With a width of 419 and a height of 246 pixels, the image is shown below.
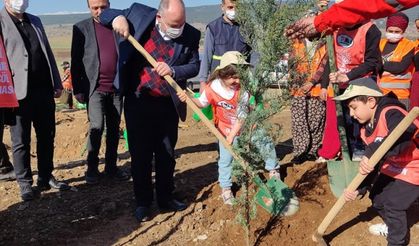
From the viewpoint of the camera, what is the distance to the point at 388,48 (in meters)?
5.55

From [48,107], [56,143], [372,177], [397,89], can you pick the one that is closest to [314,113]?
[397,89]

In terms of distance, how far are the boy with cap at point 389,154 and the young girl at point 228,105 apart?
68 cm

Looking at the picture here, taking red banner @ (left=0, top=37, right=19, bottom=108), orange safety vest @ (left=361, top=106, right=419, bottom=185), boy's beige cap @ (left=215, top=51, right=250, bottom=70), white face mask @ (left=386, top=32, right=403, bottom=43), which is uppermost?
boy's beige cap @ (left=215, top=51, right=250, bottom=70)

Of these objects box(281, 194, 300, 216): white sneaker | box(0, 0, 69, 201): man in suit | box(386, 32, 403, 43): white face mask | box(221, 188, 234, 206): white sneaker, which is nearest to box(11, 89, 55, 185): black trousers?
box(0, 0, 69, 201): man in suit

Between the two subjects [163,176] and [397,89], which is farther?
[397,89]

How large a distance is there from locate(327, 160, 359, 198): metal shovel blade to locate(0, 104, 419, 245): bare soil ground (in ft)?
0.41

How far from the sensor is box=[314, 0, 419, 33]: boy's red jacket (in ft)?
10.3

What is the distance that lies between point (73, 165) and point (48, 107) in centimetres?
188

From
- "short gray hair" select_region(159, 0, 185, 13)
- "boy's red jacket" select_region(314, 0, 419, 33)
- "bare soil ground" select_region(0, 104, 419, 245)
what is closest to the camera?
"boy's red jacket" select_region(314, 0, 419, 33)

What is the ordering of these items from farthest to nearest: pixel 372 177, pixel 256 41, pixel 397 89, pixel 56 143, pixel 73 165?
pixel 56 143 → pixel 73 165 → pixel 397 89 → pixel 372 177 → pixel 256 41

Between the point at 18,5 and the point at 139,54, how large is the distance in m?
1.49

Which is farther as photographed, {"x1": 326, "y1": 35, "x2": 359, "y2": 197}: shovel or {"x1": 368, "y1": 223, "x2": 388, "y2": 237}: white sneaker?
Result: {"x1": 326, "y1": 35, "x2": 359, "y2": 197}: shovel

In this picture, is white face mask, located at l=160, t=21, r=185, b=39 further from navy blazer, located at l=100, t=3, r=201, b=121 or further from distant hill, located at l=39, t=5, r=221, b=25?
distant hill, located at l=39, t=5, r=221, b=25

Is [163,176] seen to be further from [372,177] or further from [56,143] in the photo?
Result: [56,143]
